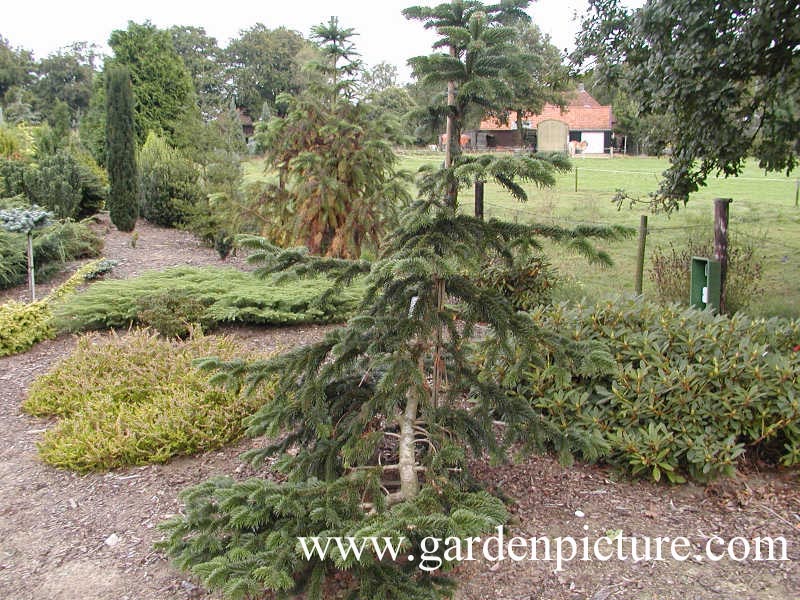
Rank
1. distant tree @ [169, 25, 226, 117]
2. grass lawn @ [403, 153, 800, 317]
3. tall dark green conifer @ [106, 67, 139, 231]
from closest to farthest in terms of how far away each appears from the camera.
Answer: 1. grass lawn @ [403, 153, 800, 317]
2. tall dark green conifer @ [106, 67, 139, 231]
3. distant tree @ [169, 25, 226, 117]

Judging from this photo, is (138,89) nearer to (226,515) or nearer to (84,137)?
(84,137)

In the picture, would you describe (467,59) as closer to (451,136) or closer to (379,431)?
(451,136)

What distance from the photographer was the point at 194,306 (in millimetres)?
6469

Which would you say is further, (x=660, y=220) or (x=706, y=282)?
(x=660, y=220)

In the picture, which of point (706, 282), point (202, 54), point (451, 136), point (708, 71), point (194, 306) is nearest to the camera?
point (451, 136)

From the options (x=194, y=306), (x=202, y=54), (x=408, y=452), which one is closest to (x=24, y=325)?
(x=194, y=306)

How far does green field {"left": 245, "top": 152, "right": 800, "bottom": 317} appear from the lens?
7.92 meters

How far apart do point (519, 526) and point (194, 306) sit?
175 inches

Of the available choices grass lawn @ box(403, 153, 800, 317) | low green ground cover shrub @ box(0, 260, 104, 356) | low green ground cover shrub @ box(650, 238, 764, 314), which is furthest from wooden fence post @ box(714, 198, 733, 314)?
low green ground cover shrub @ box(0, 260, 104, 356)

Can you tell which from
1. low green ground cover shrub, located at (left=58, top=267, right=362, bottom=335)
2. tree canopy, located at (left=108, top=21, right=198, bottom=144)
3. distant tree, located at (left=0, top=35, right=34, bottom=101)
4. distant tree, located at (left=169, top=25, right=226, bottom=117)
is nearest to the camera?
low green ground cover shrub, located at (left=58, top=267, right=362, bottom=335)

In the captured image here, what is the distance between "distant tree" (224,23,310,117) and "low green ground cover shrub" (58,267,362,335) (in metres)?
41.5

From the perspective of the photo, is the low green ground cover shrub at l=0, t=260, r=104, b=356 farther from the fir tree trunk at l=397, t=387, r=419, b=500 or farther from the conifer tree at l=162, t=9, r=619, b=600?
the fir tree trunk at l=397, t=387, r=419, b=500

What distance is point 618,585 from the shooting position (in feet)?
8.76

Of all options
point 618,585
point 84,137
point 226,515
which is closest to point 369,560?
point 226,515
